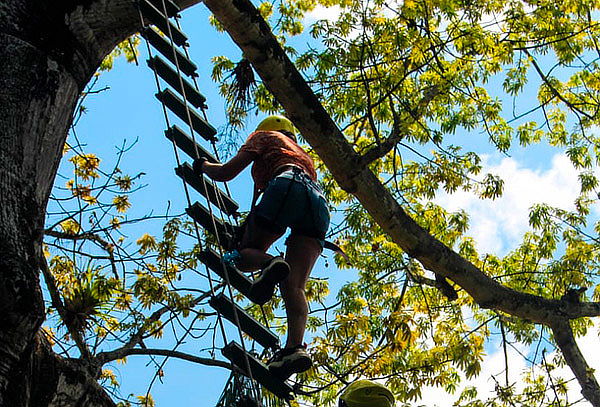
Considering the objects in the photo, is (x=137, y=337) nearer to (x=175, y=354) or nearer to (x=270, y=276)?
(x=175, y=354)

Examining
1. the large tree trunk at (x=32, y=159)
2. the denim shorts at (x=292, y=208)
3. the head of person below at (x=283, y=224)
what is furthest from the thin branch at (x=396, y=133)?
the large tree trunk at (x=32, y=159)

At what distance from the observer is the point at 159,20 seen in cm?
421

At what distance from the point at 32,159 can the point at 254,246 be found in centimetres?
168

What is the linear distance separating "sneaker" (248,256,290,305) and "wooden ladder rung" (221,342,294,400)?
1.02ft

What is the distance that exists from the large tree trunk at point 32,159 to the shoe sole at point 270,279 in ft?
3.68

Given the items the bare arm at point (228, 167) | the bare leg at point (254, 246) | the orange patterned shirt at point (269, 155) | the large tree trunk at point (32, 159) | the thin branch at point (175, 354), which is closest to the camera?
the large tree trunk at point (32, 159)

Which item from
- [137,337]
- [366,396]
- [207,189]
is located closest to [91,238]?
[137,337]

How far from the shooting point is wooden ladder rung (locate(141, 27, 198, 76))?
4.52 metres

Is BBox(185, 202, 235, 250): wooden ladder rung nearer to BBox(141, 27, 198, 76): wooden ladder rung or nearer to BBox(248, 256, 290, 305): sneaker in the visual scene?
BBox(248, 256, 290, 305): sneaker

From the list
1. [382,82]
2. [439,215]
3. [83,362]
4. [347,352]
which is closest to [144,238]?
[347,352]

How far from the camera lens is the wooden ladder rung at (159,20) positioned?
12.8ft

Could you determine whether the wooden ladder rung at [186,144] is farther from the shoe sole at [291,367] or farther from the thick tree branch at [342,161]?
the shoe sole at [291,367]

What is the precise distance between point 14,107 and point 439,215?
7426 mm

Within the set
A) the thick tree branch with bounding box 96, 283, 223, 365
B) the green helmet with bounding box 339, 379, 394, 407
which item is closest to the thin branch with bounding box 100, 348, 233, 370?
the thick tree branch with bounding box 96, 283, 223, 365
